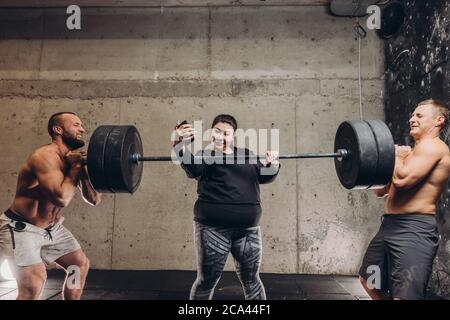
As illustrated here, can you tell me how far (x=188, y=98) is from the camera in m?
4.08

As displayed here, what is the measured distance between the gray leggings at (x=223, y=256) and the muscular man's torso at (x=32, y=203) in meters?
1.16

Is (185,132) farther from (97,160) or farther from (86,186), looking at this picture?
(86,186)

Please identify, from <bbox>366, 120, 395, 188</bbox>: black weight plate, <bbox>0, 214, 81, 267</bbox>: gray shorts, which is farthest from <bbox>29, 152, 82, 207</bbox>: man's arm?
<bbox>366, 120, 395, 188</bbox>: black weight plate

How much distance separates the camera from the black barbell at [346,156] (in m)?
2.05

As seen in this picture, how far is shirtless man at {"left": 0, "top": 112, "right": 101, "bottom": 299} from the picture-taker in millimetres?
2416

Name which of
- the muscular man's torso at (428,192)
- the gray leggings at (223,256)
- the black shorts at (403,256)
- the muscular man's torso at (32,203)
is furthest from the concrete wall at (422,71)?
the muscular man's torso at (32,203)

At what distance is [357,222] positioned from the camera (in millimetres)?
3896

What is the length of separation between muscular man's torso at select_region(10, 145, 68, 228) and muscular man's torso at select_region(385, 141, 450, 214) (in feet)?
7.96

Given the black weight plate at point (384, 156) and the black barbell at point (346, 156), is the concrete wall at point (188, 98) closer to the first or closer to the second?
the black barbell at point (346, 156)

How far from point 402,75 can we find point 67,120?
3.31m

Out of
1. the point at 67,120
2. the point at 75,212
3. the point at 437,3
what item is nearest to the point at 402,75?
the point at 437,3

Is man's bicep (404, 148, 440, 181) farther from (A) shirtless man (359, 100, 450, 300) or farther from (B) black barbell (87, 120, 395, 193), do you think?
(B) black barbell (87, 120, 395, 193)

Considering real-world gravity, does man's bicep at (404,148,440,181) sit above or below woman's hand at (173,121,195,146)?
below

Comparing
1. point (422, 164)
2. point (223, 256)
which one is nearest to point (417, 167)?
point (422, 164)
